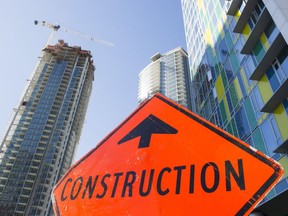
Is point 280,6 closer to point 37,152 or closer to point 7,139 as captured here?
point 37,152

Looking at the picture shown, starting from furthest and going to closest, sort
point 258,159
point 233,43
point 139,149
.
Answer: point 233,43 < point 139,149 < point 258,159

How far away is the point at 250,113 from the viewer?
46.9 feet

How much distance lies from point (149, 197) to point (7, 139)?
117 metres

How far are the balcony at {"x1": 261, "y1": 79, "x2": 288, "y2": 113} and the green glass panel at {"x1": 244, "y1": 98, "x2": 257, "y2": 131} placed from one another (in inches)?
50.8

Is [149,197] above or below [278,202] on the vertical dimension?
below

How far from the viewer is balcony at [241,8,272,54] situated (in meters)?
13.5

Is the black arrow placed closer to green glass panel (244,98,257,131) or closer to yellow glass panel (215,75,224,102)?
green glass panel (244,98,257,131)

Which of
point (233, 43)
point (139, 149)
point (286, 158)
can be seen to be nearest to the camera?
point (139, 149)

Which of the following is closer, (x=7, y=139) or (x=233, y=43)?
(x=233, y=43)

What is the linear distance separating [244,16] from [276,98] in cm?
606

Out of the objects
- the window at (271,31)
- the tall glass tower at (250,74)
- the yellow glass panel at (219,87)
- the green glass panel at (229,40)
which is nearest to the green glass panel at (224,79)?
the tall glass tower at (250,74)

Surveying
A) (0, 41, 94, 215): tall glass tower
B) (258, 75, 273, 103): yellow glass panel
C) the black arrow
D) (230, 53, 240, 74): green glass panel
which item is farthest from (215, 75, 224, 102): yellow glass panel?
(0, 41, 94, 215): tall glass tower

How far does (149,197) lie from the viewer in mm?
1958

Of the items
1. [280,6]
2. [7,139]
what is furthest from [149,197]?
[7,139]
